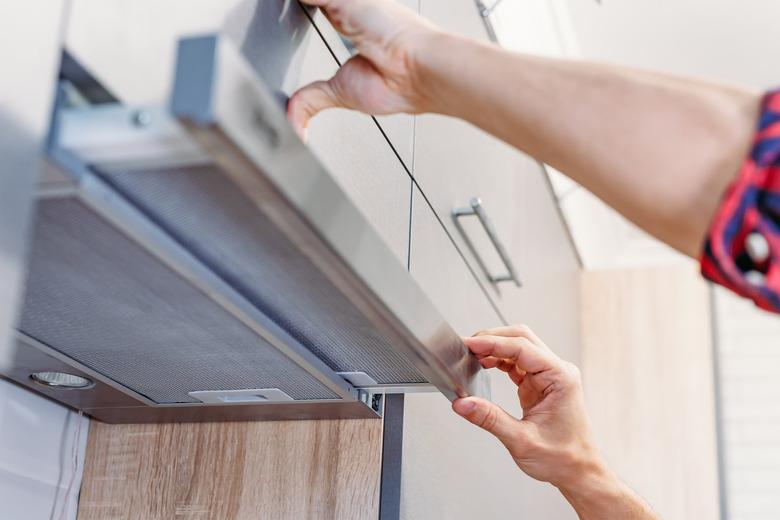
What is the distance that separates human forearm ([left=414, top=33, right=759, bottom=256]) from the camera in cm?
60

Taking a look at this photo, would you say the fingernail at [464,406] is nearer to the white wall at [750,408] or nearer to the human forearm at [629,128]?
the human forearm at [629,128]

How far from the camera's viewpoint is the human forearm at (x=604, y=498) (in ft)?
3.81

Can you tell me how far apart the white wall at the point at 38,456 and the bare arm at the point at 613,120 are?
0.63 metres

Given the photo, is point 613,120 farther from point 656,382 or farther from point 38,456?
point 656,382

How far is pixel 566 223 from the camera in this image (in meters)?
2.39

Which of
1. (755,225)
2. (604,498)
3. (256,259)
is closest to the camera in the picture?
(755,225)

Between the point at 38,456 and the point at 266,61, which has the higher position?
the point at 266,61

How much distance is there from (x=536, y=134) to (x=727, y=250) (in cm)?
16

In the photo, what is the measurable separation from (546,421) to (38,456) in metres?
0.59

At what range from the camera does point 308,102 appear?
867mm

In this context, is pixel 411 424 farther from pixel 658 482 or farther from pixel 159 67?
pixel 658 482

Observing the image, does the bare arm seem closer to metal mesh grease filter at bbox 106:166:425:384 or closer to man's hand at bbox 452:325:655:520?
metal mesh grease filter at bbox 106:166:425:384

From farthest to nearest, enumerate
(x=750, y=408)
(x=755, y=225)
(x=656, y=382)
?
(x=750, y=408)
(x=656, y=382)
(x=755, y=225)

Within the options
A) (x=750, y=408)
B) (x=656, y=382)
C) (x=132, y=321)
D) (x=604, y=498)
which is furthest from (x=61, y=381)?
(x=750, y=408)
